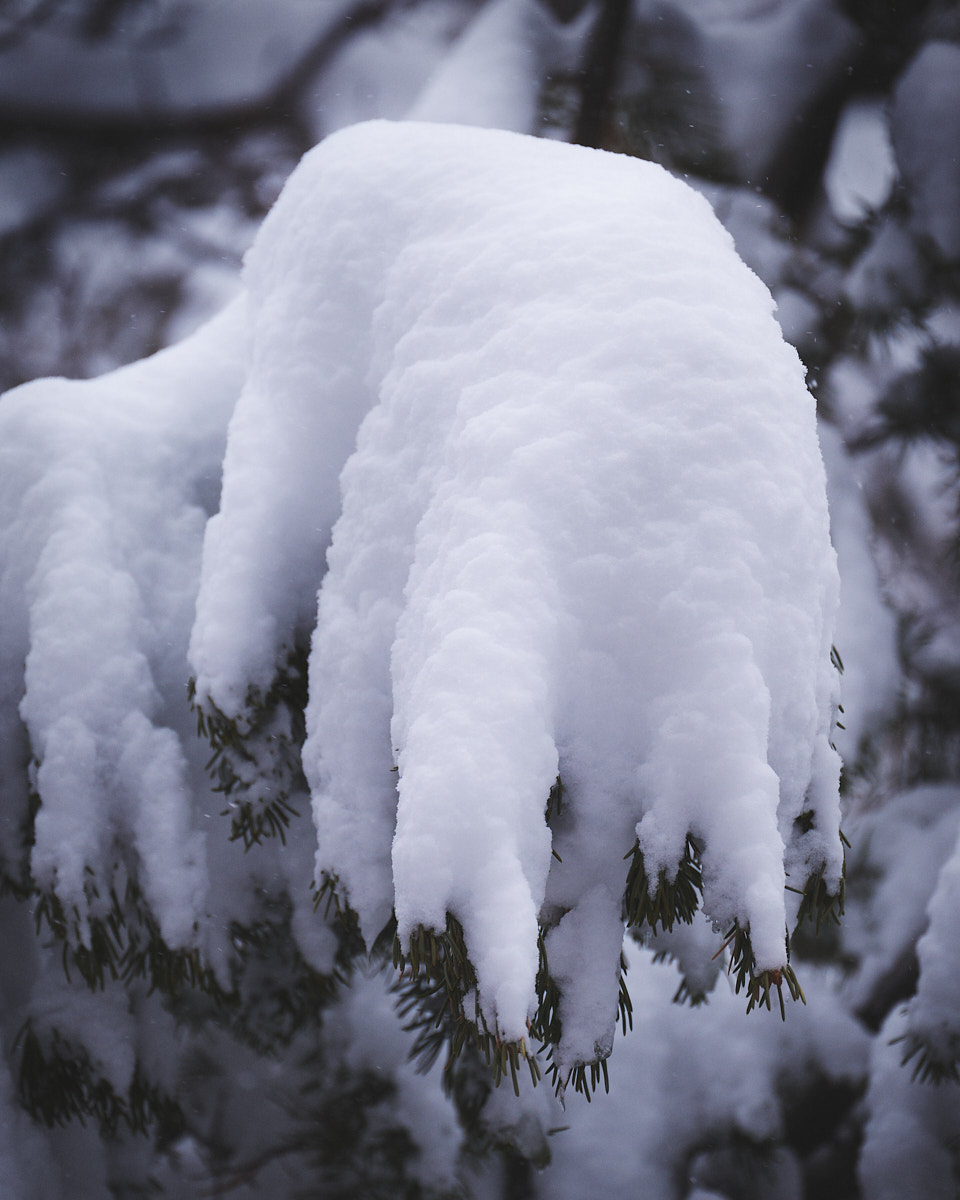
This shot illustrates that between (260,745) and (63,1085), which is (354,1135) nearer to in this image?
(63,1085)

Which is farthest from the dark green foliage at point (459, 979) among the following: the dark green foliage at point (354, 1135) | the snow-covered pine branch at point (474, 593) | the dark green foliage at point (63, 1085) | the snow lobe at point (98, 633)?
the dark green foliage at point (354, 1135)

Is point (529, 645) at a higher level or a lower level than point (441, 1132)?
higher

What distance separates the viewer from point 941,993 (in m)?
1.67

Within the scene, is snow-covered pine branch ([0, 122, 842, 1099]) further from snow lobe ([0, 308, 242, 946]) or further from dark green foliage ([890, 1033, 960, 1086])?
dark green foliage ([890, 1033, 960, 1086])

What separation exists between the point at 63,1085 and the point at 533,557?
1.46 meters

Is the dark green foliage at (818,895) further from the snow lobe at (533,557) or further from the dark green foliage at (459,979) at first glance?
the dark green foliage at (459,979)

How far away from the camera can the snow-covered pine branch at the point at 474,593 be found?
0.65 m

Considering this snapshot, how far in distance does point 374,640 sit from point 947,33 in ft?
6.24

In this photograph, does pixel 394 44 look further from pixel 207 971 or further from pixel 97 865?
pixel 207 971

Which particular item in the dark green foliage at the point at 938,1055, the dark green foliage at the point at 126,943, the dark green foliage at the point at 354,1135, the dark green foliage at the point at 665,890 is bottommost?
the dark green foliage at the point at 354,1135

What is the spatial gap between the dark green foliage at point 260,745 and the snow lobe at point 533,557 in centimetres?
5

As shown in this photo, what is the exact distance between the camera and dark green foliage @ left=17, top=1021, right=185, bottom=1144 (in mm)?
1384

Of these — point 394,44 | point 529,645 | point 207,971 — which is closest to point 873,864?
point 207,971

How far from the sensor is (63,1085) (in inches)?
54.7
